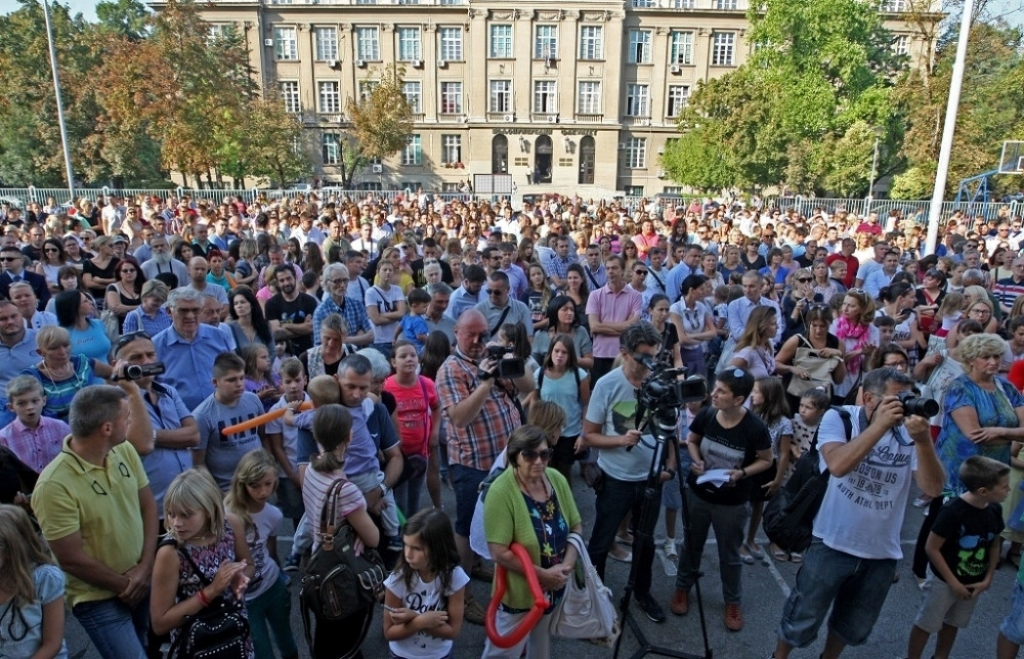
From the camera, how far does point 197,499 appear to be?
2.83 m

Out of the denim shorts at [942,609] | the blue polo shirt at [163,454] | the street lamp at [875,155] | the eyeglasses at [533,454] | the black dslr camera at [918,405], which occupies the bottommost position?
the denim shorts at [942,609]

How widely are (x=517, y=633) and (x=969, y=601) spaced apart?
8.21 ft

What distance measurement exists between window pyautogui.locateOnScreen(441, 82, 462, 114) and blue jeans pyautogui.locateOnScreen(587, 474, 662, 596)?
45825 millimetres

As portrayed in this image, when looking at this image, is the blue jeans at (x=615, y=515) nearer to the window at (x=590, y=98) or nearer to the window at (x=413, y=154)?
the window at (x=590, y=98)

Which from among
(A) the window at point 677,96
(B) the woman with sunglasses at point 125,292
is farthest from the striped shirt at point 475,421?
(A) the window at point 677,96

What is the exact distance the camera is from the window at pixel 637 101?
46.5m

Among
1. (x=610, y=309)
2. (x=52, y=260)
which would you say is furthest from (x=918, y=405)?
(x=52, y=260)

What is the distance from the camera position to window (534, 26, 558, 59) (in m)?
44.4

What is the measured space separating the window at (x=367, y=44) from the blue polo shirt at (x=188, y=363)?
45911 millimetres

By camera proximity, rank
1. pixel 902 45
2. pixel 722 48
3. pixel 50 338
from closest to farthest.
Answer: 1. pixel 50 338
2. pixel 902 45
3. pixel 722 48

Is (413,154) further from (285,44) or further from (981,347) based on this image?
(981,347)

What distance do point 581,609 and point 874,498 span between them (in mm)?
1580

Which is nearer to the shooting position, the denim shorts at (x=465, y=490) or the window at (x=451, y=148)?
the denim shorts at (x=465, y=490)

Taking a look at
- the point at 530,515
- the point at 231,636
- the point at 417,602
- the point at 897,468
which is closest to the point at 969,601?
the point at 897,468
